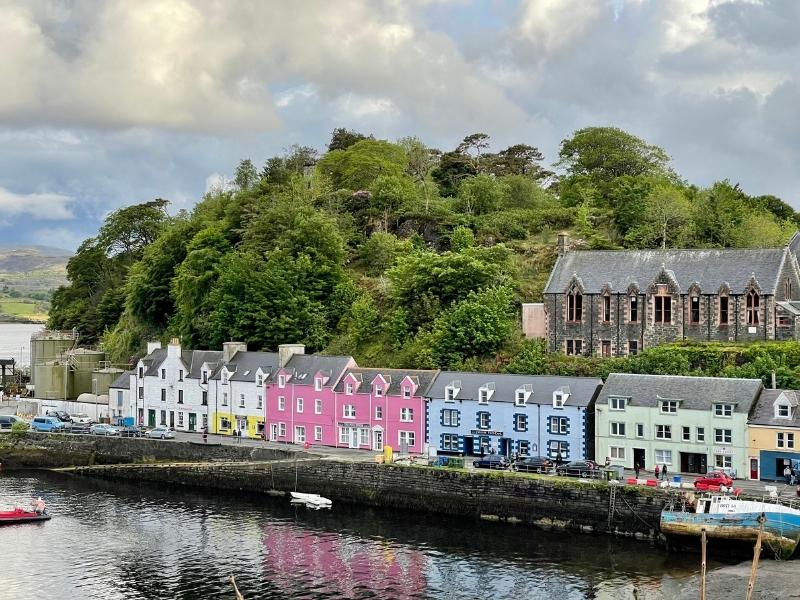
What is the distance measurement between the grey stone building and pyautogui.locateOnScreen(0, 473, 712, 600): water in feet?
69.1

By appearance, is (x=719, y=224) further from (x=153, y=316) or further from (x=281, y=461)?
(x=153, y=316)

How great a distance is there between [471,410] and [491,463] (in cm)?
573

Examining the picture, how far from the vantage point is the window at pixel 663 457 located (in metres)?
56.5

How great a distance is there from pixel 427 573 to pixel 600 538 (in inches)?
421

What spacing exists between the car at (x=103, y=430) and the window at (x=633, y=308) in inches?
1521

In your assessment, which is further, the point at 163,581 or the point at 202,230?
the point at 202,230

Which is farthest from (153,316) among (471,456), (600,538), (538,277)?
(600,538)

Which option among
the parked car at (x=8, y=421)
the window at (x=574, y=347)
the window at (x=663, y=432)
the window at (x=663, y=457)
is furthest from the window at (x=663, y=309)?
the parked car at (x=8, y=421)

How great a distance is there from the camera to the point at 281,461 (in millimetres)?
62969

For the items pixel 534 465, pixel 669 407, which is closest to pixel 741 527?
pixel 669 407

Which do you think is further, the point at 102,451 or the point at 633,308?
the point at 102,451

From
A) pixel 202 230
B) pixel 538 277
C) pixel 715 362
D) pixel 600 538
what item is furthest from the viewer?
pixel 202 230

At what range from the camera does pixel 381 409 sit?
66.1 meters

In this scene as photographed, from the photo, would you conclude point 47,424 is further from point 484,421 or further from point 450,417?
point 484,421
